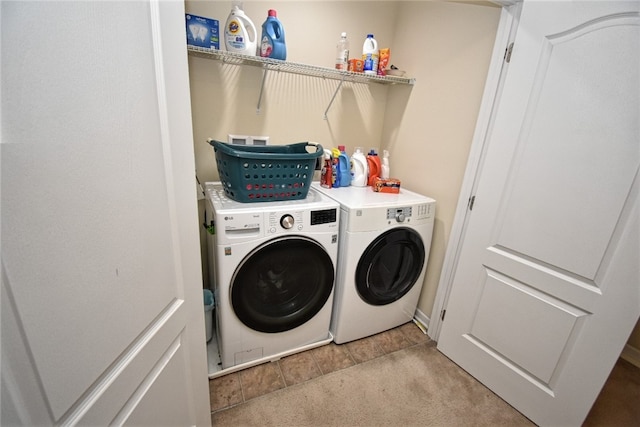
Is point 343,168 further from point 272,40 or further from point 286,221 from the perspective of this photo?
point 272,40

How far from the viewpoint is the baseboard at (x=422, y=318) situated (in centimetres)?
201

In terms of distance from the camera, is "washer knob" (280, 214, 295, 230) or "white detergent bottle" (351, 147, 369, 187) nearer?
"washer knob" (280, 214, 295, 230)

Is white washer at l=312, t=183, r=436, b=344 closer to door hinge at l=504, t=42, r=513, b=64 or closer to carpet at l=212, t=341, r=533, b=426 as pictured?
carpet at l=212, t=341, r=533, b=426

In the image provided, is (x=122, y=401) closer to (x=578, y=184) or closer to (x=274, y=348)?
(x=274, y=348)

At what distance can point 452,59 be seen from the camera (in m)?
1.69

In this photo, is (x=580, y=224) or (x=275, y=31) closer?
(x=580, y=224)

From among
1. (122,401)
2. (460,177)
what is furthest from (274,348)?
(460,177)

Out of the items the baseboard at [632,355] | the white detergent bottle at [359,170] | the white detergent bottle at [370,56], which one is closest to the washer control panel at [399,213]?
the white detergent bottle at [359,170]

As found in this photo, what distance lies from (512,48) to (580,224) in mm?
893

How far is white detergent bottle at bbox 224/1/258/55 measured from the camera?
1459 millimetres

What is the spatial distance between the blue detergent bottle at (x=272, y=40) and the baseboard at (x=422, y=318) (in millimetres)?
2009

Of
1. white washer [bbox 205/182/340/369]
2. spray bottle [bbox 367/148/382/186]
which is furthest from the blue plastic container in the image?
spray bottle [bbox 367/148/382/186]

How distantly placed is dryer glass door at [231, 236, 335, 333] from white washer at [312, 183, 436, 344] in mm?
149

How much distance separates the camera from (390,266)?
1.81 m
